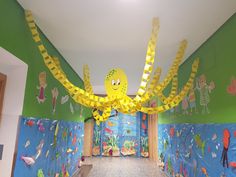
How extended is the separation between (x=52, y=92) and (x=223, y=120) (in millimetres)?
2241

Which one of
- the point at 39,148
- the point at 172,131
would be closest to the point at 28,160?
the point at 39,148

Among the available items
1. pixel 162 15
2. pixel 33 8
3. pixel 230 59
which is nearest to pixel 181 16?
pixel 162 15

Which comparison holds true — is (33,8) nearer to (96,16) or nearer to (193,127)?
(96,16)

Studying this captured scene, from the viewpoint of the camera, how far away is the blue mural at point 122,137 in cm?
743

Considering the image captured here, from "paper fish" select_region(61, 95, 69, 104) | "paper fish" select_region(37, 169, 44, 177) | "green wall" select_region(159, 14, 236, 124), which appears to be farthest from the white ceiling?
"paper fish" select_region(37, 169, 44, 177)


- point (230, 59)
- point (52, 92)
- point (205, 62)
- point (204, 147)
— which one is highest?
point (205, 62)

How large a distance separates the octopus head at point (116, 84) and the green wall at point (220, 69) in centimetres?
106

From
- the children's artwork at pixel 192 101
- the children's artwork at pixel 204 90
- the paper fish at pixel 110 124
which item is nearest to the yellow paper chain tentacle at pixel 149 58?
the children's artwork at pixel 204 90

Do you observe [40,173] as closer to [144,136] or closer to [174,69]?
[174,69]

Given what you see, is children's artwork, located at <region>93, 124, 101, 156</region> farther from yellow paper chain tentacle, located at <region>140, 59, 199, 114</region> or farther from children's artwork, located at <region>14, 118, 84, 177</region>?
yellow paper chain tentacle, located at <region>140, 59, 199, 114</region>

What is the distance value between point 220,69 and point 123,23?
3.95 ft

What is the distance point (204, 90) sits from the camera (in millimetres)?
2520

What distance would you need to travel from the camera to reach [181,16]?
1916 millimetres

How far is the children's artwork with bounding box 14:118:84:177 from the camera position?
1.91 meters
